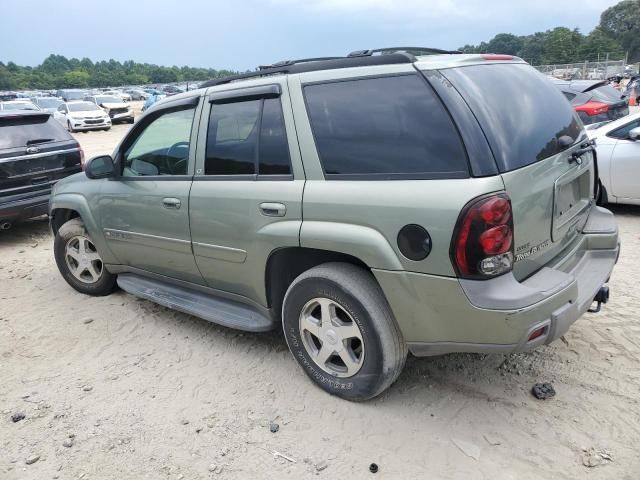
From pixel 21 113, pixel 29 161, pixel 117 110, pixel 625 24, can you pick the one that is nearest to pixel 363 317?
pixel 29 161

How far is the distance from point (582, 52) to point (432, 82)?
77251 millimetres

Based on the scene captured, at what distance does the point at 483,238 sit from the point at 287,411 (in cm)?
156

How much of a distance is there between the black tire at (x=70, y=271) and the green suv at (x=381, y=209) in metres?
1.21

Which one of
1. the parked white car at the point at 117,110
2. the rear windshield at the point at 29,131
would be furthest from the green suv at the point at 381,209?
the parked white car at the point at 117,110

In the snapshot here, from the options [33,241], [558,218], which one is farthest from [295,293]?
[33,241]

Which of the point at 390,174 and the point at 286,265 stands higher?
the point at 390,174

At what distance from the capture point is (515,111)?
2680 mm

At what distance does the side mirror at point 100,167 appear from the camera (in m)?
4.11

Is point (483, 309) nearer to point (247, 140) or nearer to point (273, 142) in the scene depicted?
point (273, 142)

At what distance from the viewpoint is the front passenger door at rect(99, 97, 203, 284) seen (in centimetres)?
369

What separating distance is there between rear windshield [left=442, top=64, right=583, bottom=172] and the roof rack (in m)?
0.32

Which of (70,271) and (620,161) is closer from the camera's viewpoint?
(70,271)

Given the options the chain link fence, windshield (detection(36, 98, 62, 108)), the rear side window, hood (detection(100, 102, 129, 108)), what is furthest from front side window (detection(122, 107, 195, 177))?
the chain link fence

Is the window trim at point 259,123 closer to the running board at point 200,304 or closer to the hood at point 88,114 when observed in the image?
the running board at point 200,304
